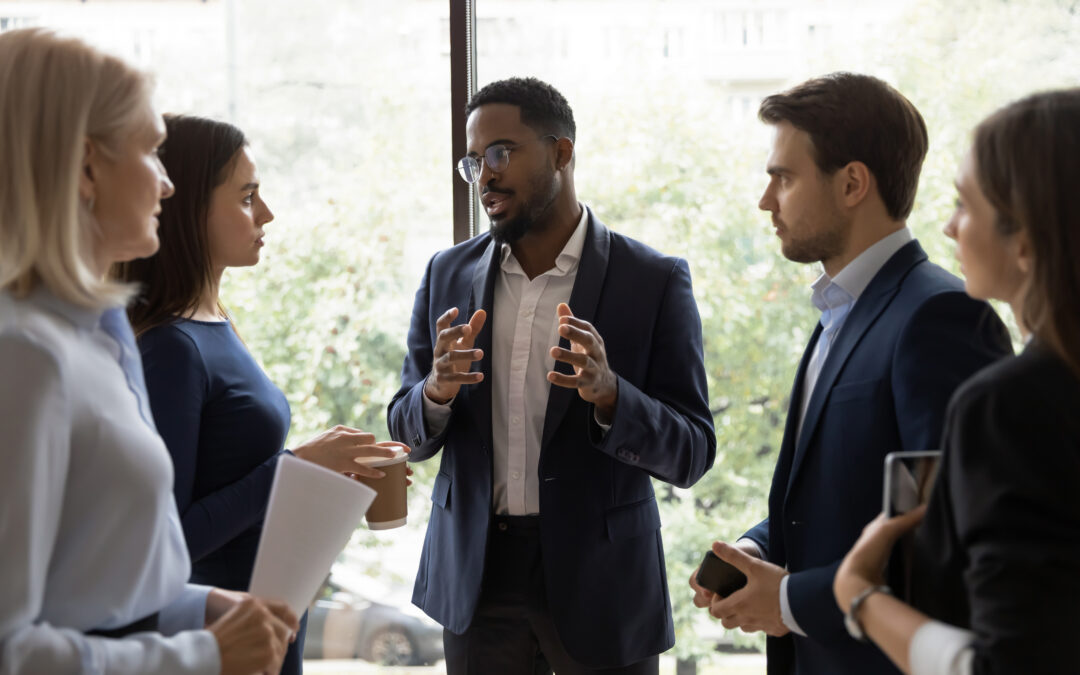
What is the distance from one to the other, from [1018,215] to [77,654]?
124 cm

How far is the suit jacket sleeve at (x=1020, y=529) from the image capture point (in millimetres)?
1006

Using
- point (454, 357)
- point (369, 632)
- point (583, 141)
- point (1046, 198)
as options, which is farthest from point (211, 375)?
point (369, 632)

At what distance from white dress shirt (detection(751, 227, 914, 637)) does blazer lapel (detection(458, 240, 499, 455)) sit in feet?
2.38

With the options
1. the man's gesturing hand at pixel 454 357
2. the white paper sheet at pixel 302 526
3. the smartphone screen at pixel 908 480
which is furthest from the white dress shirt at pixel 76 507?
the smartphone screen at pixel 908 480

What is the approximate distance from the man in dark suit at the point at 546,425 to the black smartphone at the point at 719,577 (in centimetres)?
35

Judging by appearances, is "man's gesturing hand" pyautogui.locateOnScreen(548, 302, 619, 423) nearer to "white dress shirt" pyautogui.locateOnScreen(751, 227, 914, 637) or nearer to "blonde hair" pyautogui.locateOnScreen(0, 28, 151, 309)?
"white dress shirt" pyautogui.locateOnScreen(751, 227, 914, 637)

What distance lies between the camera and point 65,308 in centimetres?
119

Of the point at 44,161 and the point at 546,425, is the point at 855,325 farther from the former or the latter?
the point at 44,161

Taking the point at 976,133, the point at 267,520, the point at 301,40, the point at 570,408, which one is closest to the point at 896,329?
the point at 976,133

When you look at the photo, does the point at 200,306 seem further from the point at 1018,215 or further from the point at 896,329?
the point at 1018,215

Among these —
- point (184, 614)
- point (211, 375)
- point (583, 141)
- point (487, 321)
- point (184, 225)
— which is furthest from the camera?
point (583, 141)

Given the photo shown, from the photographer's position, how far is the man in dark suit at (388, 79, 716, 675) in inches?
82.4

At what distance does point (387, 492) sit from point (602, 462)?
495 mm

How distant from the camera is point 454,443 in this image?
7.42 feet
